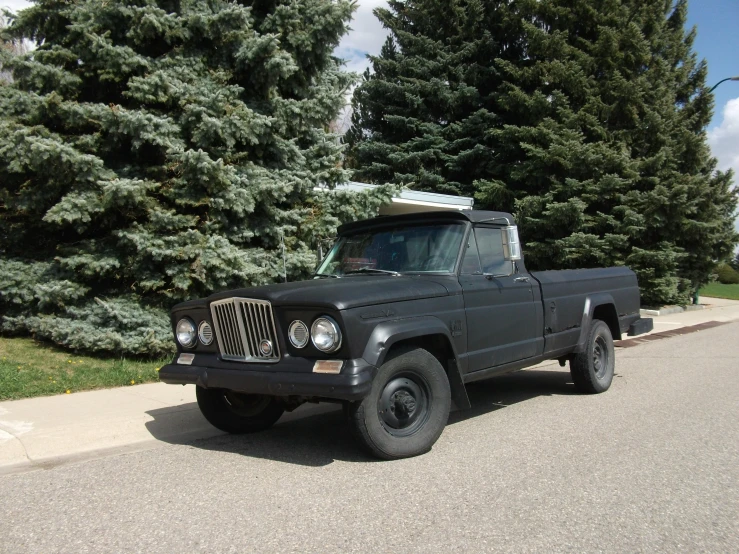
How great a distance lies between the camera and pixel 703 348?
11.9 metres

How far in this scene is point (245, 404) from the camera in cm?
603

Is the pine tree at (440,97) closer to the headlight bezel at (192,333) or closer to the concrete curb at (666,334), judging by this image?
the concrete curb at (666,334)

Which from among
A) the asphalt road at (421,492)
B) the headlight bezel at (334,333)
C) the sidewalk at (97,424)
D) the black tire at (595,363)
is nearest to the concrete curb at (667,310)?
the black tire at (595,363)

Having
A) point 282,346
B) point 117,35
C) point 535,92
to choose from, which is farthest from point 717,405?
point 535,92

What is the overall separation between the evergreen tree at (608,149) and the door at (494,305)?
13.3 m

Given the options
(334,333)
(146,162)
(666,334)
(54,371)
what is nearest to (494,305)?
(334,333)

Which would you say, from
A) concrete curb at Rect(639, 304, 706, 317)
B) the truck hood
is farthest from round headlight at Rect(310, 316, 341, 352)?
concrete curb at Rect(639, 304, 706, 317)

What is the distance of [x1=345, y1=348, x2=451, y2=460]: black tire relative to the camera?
15.6ft

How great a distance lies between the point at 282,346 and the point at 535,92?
17571mm

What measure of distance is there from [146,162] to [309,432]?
5.63 m

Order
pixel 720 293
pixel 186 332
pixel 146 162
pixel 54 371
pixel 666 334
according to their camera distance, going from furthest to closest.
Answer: pixel 720 293 → pixel 666 334 → pixel 146 162 → pixel 54 371 → pixel 186 332

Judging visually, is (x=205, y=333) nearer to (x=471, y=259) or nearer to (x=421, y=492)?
(x=421, y=492)

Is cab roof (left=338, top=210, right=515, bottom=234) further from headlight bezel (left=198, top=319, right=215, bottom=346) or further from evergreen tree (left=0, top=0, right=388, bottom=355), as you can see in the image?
evergreen tree (left=0, top=0, right=388, bottom=355)

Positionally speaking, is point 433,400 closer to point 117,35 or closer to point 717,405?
point 717,405
